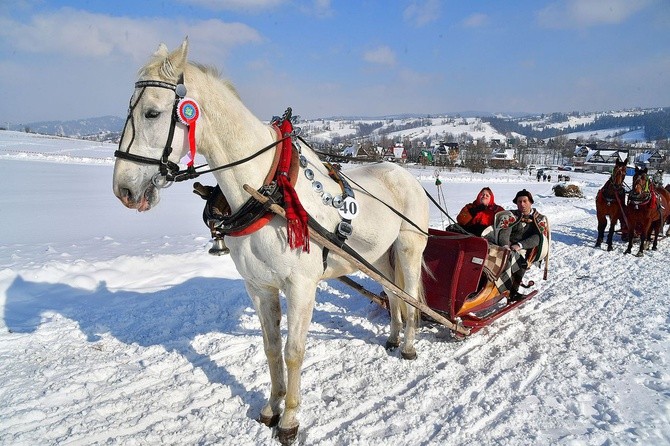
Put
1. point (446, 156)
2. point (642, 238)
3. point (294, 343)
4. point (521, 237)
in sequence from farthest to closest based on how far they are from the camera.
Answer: point (446, 156) < point (642, 238) < point (521, 237) < point (294, 343)

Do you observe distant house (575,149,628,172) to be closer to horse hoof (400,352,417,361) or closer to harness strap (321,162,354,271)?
horse hoof (400,352,417,361)

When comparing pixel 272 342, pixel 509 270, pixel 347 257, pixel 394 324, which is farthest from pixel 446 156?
pixel 272 342

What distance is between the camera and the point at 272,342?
10.1 feet

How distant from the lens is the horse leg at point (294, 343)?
8.90 ft

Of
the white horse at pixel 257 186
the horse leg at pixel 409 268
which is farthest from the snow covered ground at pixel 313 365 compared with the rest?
the white horse at pixel 257 186

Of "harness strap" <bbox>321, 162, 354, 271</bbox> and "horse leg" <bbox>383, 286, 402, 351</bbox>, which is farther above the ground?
"harness strap" <bbox>321, 162, 354, 271</bbox>

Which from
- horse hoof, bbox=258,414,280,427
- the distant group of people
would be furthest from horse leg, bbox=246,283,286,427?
A: the distant group of people

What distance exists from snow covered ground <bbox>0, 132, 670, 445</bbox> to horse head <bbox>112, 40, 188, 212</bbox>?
1.85 meters

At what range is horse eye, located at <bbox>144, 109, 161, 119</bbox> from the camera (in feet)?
7.08

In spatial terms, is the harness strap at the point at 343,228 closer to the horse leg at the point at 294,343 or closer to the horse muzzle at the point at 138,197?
the horse leg at the point at 294,343

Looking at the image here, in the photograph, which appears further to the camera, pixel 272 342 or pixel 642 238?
pixel 642 238

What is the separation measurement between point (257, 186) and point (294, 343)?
1143 mm

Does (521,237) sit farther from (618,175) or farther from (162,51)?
(618,175)

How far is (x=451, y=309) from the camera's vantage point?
14.0 feet
